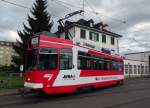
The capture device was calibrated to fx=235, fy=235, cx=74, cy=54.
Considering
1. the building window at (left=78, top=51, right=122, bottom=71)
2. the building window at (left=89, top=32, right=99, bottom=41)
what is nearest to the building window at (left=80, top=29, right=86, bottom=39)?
the building window at (left=89, top=32, right=99, bottom=41)

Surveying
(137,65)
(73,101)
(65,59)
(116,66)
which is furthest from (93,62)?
(137,65)

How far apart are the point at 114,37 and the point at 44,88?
36267 millimetres

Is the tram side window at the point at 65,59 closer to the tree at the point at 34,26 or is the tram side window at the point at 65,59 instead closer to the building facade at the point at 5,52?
the tree at the point at 34,26

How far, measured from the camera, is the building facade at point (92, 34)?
131 ft

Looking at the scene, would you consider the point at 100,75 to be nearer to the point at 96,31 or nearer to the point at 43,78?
the point at 43,78

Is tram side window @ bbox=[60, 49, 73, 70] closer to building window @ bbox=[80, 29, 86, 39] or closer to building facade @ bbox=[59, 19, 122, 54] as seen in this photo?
building facade @ bbox=[59, 19, 122, 54]

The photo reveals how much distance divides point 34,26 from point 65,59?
25843 mm

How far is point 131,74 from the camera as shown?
1977 inches

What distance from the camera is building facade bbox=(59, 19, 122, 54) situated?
3991cm

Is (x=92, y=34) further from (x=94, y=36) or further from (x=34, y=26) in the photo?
(x=34, y=26)

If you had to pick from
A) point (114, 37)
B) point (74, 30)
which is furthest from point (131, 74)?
point (74, 30)

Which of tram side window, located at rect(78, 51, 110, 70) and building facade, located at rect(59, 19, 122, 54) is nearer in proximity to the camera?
tram side window, located at rect(78, 51, 110, 70)

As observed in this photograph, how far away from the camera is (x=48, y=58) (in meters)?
13.1

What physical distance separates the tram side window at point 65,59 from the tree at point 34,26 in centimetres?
2469
